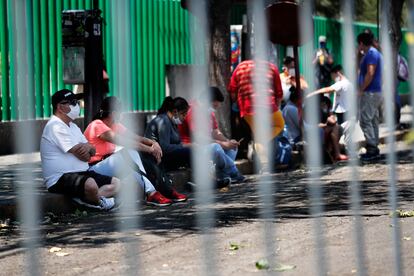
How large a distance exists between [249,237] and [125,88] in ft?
16.4

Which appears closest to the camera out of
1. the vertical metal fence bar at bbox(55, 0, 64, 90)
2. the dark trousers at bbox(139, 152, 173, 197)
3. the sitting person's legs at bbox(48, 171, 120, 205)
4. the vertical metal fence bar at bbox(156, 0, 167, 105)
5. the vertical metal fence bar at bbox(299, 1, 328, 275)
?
the vertical metal fence bar at bbox(299, 1, 328, 275)

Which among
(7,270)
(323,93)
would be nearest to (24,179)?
(323,93)

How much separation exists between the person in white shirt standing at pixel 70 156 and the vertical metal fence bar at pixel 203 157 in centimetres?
632

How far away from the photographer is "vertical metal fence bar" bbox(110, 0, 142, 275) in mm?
2631

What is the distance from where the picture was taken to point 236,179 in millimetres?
12336

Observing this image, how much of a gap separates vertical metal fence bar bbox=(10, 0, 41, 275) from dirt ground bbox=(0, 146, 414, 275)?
132mm

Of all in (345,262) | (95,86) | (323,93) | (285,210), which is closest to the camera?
(323,93)

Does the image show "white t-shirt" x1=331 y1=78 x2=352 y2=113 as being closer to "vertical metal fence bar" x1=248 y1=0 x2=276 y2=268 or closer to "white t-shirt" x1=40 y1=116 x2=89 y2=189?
"vertical metal fence bar" x1=248 y1=0 x2=276 y2=268

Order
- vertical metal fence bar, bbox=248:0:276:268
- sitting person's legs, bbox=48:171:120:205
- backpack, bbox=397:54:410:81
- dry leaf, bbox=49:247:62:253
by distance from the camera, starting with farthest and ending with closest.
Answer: sitting person's legs, bbox=48:171:120:205 → dry leaf, bbox=49:247:62:253 → backpack, bbox=397:54:410:81 → vertical metal fence bar, bbox=248:0:276:268

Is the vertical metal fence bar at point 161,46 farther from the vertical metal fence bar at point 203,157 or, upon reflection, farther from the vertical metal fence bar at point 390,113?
the vertical metal fence bar at point 203,157

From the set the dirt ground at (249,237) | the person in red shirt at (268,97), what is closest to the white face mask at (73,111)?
the dirt ground at (249,237)

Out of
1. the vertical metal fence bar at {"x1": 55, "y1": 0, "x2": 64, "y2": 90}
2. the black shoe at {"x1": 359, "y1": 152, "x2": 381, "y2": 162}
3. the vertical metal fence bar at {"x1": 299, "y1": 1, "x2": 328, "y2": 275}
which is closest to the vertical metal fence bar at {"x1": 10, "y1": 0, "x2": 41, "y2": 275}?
the vertical metal fence bar at {"x1": 299, "y1": 1, "x2": 328, "y2": 275}

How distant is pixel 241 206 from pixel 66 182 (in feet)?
5.14

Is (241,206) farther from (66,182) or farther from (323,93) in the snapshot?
(323,93)
